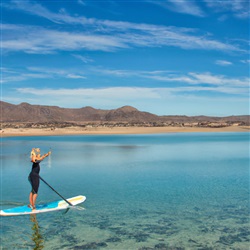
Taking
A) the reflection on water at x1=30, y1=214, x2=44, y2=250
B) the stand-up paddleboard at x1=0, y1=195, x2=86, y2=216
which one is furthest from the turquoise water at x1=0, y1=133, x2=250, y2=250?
the stand-up paddleboard at x1=0, y1=195, x2=86, y2=216

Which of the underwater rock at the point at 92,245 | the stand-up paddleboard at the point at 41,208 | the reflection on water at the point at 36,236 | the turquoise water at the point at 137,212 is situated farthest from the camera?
the stand-up paddleboard at the point at 41,208

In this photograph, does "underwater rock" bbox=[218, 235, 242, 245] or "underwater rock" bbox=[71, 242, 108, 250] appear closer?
"underwater rock" bbox=[71, 242, 108, 250]

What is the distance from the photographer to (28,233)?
34.7 ft

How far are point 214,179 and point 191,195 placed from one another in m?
4.36

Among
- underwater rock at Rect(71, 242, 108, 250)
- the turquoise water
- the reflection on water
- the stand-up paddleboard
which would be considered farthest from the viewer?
the stand-up paddleboard

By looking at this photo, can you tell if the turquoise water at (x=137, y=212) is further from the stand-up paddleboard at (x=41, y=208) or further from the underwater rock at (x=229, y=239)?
the stand-up paddleboard at (x=41, y=208)

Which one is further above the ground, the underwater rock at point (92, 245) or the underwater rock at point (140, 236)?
the underwater rock at point (140, 236)

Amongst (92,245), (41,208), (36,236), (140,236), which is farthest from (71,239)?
(41,208)

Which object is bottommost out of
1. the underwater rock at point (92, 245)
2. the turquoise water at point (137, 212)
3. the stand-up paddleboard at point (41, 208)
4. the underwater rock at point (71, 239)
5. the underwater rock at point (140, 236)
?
the underwater rock at point (92, 245)

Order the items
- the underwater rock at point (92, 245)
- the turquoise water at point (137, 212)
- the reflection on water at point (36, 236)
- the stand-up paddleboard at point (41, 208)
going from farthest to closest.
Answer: the stand-up paddleboard at point (41, 208), the turquoise water at point (137, 212), the reflection on water at point (36, 236), the underwater rock at point (92, 245)

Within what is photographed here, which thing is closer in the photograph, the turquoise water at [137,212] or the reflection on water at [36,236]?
the reflection on water at [36,236]

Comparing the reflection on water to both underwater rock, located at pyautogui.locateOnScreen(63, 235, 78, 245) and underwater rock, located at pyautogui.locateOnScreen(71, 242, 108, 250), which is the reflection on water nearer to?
underwater rock, located at pyautogui.locateOnScreen(63, 235, 78, 245)

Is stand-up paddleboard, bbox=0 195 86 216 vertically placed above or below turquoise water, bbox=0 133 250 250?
above

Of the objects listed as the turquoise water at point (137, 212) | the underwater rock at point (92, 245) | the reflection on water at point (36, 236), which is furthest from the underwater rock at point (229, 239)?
the reflection on water at point (36, 236)
